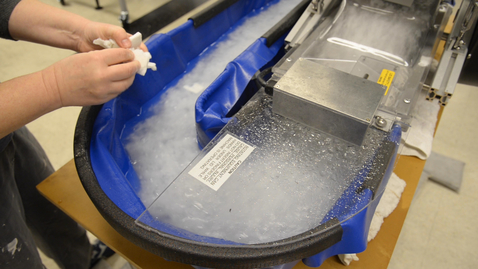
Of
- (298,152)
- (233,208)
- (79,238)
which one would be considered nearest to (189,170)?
(233,208)

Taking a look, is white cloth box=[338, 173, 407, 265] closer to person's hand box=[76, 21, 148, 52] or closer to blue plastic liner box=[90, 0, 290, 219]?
blue plastic liner box=[90, 0, 290, 219]

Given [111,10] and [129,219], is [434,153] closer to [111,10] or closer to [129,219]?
[129,219]

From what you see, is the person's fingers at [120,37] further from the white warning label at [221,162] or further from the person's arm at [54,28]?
the white warning label at [221,162]

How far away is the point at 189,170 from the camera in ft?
2.04

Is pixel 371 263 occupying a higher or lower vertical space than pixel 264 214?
lower

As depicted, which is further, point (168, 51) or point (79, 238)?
point (79, 238)

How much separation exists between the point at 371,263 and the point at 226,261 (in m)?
0.45

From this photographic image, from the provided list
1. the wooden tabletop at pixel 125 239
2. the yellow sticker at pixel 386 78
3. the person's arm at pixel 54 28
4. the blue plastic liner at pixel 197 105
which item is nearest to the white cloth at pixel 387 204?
the wooden tabletop at pixel 125 239

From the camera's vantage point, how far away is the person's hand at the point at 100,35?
0.68 m

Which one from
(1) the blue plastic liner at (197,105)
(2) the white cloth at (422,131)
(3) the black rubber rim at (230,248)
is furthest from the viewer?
(2) the white cloth at (422,131)

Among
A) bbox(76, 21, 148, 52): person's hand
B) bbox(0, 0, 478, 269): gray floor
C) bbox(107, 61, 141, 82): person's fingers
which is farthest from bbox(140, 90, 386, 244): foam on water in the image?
bbox(0, 0, 478, 269): gray floor

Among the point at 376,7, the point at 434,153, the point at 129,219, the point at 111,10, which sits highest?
the point at 376,7

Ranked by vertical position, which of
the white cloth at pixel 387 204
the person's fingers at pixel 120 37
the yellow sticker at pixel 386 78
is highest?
the person's fingers at pixel 120 37

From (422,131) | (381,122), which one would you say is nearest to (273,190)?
(381,122)
